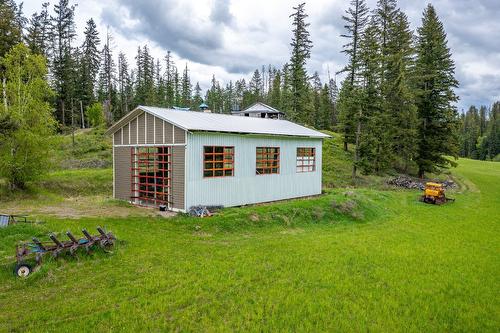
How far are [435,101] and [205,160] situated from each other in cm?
2347

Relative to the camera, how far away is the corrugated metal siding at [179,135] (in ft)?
43.5

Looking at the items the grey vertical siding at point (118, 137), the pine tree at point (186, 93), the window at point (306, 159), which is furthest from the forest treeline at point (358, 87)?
the pine tree at point (186, 93)

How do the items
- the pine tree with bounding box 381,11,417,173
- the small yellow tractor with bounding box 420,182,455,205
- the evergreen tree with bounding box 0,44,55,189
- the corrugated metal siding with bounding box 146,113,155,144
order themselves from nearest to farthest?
the corrugated metal siding with bounding box 146,113,155,144 < the evergreen tree with bounding box 0,44,55,189 < the small yellow tractor with bounding box 420,182,455,205 < the pine tree with bounding box 381,11,417,173

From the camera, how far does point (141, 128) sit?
604 inches

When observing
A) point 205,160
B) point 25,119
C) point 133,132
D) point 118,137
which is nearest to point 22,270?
point 205,160

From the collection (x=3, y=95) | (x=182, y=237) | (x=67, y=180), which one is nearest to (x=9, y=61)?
(x=3, y=95)

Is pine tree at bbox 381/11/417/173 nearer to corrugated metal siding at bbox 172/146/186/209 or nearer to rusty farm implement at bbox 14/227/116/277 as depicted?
corrugated metal siding at bbox 172/146/186/209

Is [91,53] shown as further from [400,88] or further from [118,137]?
[400,88]

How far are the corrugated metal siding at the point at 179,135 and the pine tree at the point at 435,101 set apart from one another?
22.3m

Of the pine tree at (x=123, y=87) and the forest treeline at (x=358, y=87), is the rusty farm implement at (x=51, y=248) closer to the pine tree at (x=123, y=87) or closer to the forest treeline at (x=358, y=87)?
the forest treeline at (x=358, y=87)

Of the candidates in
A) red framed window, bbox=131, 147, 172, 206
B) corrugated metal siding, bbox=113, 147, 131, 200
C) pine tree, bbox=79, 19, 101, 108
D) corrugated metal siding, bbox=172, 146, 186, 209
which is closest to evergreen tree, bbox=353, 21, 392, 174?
red framed window, bbox=131, 147, 172, 206

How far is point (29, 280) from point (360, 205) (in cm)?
1319

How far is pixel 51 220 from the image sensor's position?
1146 centimetres

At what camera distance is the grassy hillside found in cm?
553
